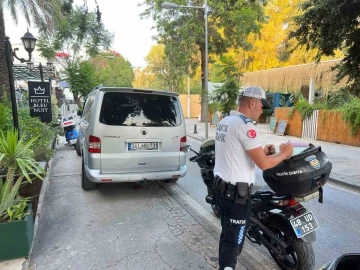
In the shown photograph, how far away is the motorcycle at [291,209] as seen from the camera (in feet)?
8.35

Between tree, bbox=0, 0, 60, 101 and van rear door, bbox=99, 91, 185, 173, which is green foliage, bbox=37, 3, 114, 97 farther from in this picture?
van rear door, bbox=99, 91, 185, 173

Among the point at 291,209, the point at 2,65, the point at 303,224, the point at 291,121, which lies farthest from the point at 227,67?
the point at 303,224

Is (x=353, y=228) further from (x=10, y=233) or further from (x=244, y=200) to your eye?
(x=10, y=233)

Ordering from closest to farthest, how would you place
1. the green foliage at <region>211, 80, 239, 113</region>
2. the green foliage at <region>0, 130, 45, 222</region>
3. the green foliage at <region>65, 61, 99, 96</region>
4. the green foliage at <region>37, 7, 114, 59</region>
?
1. the green foliage at <region>0, 130, 45, 222</region>
2. the green foliage at <region>211, 80, 239, 113</region>
3. the green foliage at <region>65, 61, 99, 96</region>
4. the green foliage at <region>37, 7, 114, 59</region>

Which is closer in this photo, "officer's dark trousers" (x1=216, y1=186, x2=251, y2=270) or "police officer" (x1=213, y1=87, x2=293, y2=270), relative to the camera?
"police officer" (x1=213, y1=87, x2=293, y2=270)

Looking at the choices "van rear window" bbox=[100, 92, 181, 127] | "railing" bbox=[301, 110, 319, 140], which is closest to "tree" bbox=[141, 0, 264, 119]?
"railing" bbox=[301, 110, 319, 140]

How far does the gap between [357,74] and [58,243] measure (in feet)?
26.2

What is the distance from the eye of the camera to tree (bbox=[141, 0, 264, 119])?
690 inches

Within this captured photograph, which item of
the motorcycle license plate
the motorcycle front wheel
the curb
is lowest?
the curb

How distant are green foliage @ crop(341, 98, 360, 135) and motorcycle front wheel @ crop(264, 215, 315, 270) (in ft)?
30.3

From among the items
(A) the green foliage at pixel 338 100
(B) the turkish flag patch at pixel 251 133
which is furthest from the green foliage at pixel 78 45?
(B) the turkish flag patch at pixel 251 133

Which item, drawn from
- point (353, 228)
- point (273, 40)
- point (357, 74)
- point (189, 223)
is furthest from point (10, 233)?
point (273, 40)

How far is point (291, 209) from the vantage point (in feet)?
8.88

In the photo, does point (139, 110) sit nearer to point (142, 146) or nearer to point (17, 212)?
point (142, 146)
